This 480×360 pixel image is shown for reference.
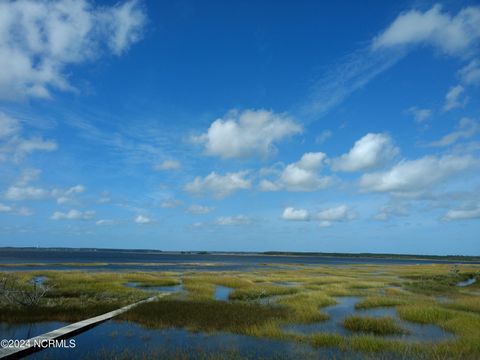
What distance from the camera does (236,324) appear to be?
2050 cm

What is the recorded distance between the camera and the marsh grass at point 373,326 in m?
19.4

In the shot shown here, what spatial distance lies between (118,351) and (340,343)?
30.1 ft

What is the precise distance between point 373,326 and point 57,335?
15.2 meters

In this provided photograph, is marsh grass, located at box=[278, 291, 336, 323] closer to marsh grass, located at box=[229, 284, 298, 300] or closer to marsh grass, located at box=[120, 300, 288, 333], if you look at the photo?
marsh grass, located at box=[120, 300, 288, 333]

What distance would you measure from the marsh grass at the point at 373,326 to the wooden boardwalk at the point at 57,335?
1310 cm

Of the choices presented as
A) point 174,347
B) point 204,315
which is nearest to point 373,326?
point 204,315

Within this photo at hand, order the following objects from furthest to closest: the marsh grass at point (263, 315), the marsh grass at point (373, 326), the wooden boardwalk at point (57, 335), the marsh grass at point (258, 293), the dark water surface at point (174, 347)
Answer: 1. the marsh grass at point (258, 293)
2. the marsh grass at point (373, 326)
3. the marsh grass at point (263, 315)
4. the dark water surface at point (174, 347)
5. the wooden boardwalk at point (57, 335)

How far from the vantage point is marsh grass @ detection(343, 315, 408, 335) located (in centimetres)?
1941

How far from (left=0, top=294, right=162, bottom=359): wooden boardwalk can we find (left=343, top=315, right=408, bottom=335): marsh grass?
1310cm

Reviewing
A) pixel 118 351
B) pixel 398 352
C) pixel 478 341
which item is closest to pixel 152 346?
pixel 118 351

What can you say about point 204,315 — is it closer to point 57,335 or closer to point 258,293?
point 57,335

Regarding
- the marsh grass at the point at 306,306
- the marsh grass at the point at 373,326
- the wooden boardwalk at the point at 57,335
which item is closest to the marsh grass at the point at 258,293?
the marsh grass at the point at 306,306

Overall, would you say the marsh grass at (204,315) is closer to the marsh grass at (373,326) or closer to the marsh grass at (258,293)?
the marsh grass at (373,326)

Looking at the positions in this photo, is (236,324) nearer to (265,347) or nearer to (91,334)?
(265,347)
